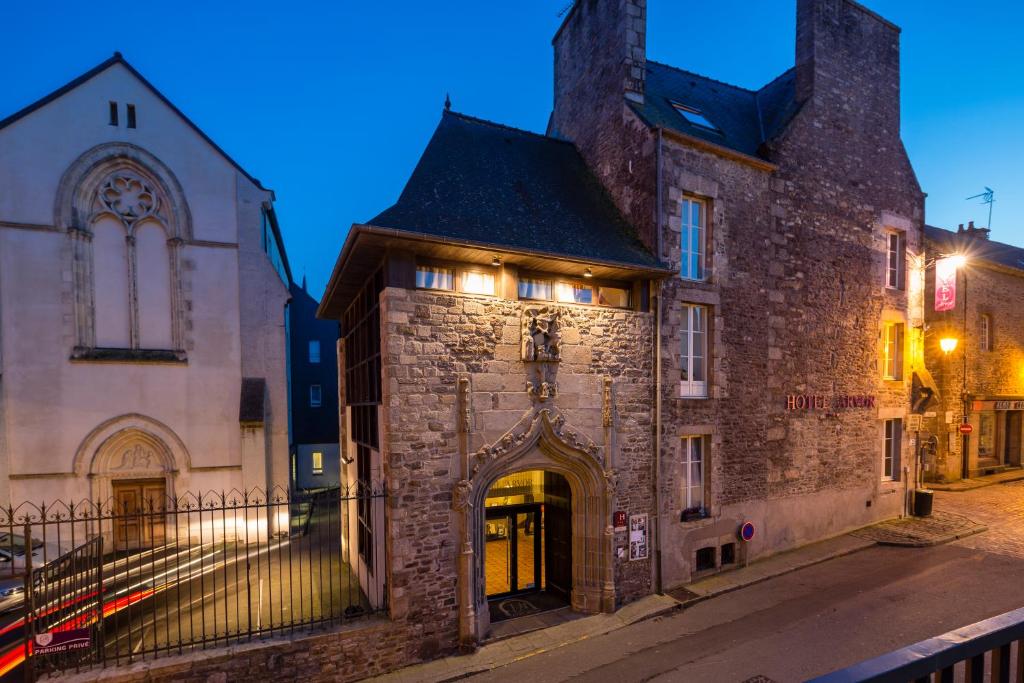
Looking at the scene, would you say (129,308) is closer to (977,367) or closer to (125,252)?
(125,252)

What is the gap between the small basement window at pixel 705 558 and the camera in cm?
1118

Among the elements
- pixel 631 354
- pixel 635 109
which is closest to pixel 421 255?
pixel 631 354

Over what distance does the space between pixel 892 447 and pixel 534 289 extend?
43.3 ft

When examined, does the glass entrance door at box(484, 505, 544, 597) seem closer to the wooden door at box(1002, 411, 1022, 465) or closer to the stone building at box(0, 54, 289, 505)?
the stone building at box(0, 54, 289, 505)

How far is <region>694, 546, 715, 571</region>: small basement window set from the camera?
11.2 meters

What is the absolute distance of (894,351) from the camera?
14914 mm

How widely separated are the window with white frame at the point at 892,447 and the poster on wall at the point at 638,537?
9.75 meters

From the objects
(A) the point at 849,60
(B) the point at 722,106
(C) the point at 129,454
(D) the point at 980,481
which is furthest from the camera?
(D) the point at 980,481

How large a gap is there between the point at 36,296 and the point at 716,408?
18.0 m

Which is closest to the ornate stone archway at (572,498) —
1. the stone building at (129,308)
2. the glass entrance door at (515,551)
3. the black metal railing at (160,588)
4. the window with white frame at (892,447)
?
the glass entrance door at (515,551)

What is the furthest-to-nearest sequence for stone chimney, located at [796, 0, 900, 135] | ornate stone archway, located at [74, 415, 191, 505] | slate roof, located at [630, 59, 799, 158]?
ornate stone archway, located at [74, 415, 191, 505]
stone chimney, located at [796, 0, 900, 135]
slate roof, located at [630, 59, 799, 158]

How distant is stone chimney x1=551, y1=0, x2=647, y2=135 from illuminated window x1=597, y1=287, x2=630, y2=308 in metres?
4.81

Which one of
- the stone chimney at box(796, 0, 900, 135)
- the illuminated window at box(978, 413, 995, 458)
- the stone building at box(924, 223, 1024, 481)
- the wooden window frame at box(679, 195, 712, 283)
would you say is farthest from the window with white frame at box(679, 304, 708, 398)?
the illuminated window at box(978, 413, 995, 458)

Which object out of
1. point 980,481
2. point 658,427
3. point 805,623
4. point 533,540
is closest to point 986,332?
point 980,481
